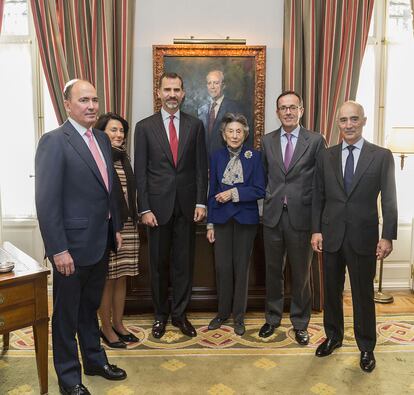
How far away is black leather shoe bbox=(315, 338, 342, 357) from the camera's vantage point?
316 cm

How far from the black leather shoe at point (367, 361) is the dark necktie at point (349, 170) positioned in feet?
3.32

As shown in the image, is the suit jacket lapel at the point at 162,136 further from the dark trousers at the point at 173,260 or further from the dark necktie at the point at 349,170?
the dark necktie at the point at 349,170

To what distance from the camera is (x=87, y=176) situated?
8.16 ft

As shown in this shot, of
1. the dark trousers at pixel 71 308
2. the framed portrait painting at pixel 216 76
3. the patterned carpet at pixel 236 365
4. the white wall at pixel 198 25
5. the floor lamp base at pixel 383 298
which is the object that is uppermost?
the white wall at pixel 198 25

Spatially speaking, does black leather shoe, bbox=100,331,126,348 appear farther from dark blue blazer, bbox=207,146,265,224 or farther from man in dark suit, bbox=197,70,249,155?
man in dark suit, bbox=197,70,249,155

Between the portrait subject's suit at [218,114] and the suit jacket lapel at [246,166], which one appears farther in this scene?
the portrait subject's suit at [218,114]

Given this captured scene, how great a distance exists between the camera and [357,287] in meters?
2.97

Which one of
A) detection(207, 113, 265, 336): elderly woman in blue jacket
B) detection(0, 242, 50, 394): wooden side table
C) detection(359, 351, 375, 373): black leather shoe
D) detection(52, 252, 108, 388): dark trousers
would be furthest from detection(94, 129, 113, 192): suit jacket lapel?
detection(359, 351, 375, 373): black leather shoe

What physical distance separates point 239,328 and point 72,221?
1.62m

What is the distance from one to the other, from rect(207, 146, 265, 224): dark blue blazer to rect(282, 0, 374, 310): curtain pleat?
3.68 feet

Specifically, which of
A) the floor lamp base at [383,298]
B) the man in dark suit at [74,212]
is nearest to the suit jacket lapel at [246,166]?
the man in dark suit at [74,212]

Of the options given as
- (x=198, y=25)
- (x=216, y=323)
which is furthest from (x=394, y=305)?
(x=198, y=25)

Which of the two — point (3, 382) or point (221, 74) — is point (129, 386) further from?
point (221, 74)

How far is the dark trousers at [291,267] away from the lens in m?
3.33
